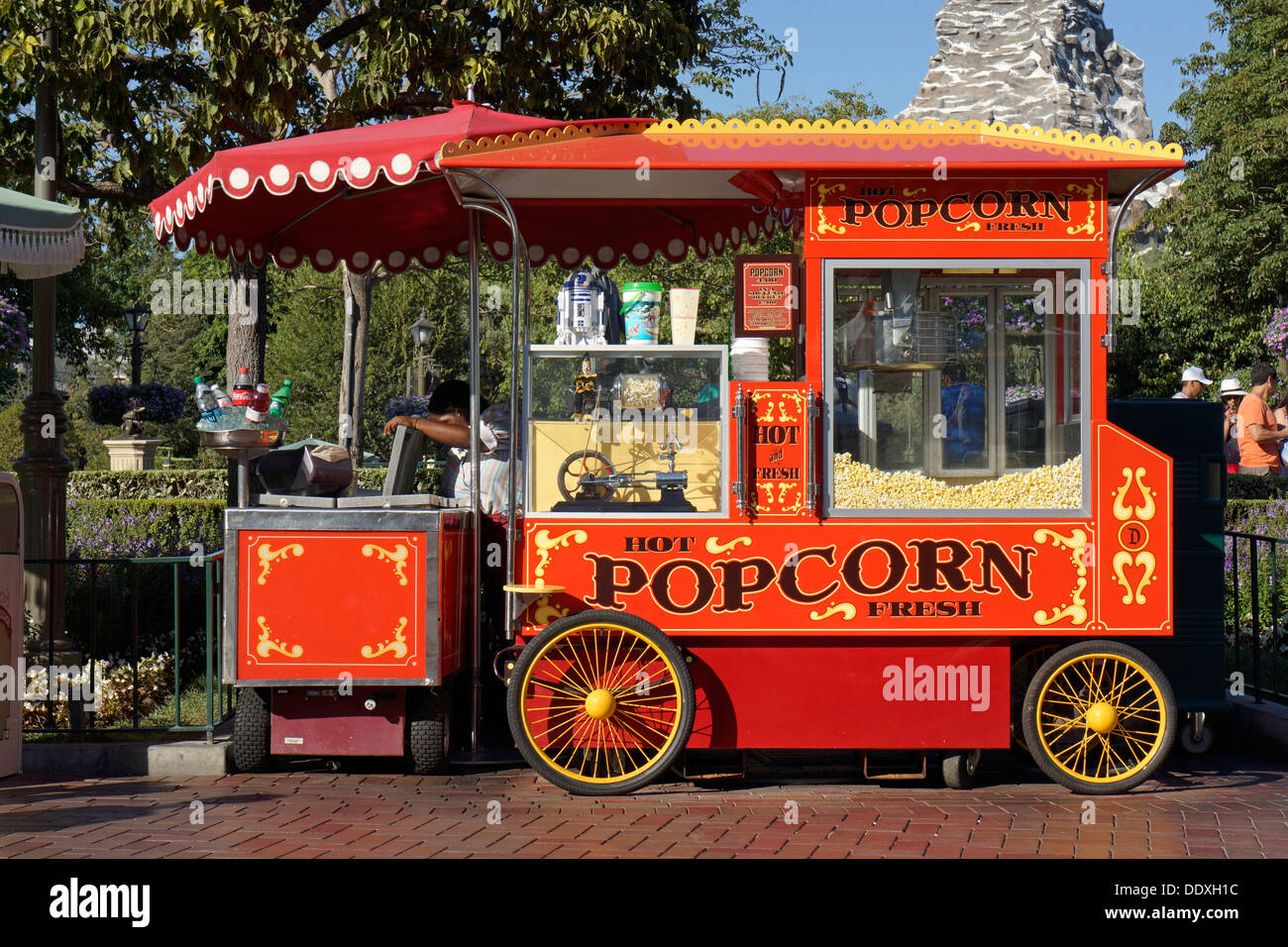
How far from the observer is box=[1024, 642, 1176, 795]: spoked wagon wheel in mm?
6324

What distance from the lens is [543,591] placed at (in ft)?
20.7

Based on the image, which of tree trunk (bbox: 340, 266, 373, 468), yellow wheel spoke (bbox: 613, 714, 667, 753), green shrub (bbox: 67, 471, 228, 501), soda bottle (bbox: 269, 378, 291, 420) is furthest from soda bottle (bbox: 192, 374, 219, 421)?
green shrub (bbox: 67, 471, 228, 501)

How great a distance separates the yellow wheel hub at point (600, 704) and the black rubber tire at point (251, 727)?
1.67 metres

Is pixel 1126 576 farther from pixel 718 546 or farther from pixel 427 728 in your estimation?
pixel 427 728

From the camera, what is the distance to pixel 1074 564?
6336 millimetres

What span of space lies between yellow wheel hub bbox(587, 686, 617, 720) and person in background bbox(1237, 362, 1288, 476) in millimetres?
8504

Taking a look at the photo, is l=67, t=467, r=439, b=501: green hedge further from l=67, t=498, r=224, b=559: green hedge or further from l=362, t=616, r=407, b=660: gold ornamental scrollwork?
l=362, t=616, r=407, b=660: gold ornamental scrollwork

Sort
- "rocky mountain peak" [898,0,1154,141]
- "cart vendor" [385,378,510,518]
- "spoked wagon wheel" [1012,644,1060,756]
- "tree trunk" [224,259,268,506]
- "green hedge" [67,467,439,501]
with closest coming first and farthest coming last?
"spoked wagon wheel" [1012,644,1060,756], "cart vendor" [385,378,510,518], "tree trunk" [224,259,268,506], "green hedge" [67,467,439,501], "rocky mountain peak" [898,0,1154,141]

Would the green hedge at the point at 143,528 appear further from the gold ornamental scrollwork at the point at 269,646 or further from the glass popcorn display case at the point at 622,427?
the glass popcorn display case at the point at 622,427

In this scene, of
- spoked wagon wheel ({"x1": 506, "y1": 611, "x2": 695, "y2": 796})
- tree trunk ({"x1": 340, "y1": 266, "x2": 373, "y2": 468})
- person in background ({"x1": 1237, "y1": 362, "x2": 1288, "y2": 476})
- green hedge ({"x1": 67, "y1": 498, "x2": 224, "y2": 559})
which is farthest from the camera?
tree trunk ({"x1": 340, "y1": 266, "x2": 373, "y2": 468})

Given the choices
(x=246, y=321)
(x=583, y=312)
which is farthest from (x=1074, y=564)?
(x=246, y=321)

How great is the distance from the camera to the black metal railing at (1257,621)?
762 centimetres

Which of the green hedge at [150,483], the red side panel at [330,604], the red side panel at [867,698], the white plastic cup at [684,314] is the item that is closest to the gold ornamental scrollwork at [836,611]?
the red side panel at [867,698]

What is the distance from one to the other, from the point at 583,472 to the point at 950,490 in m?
1.81
